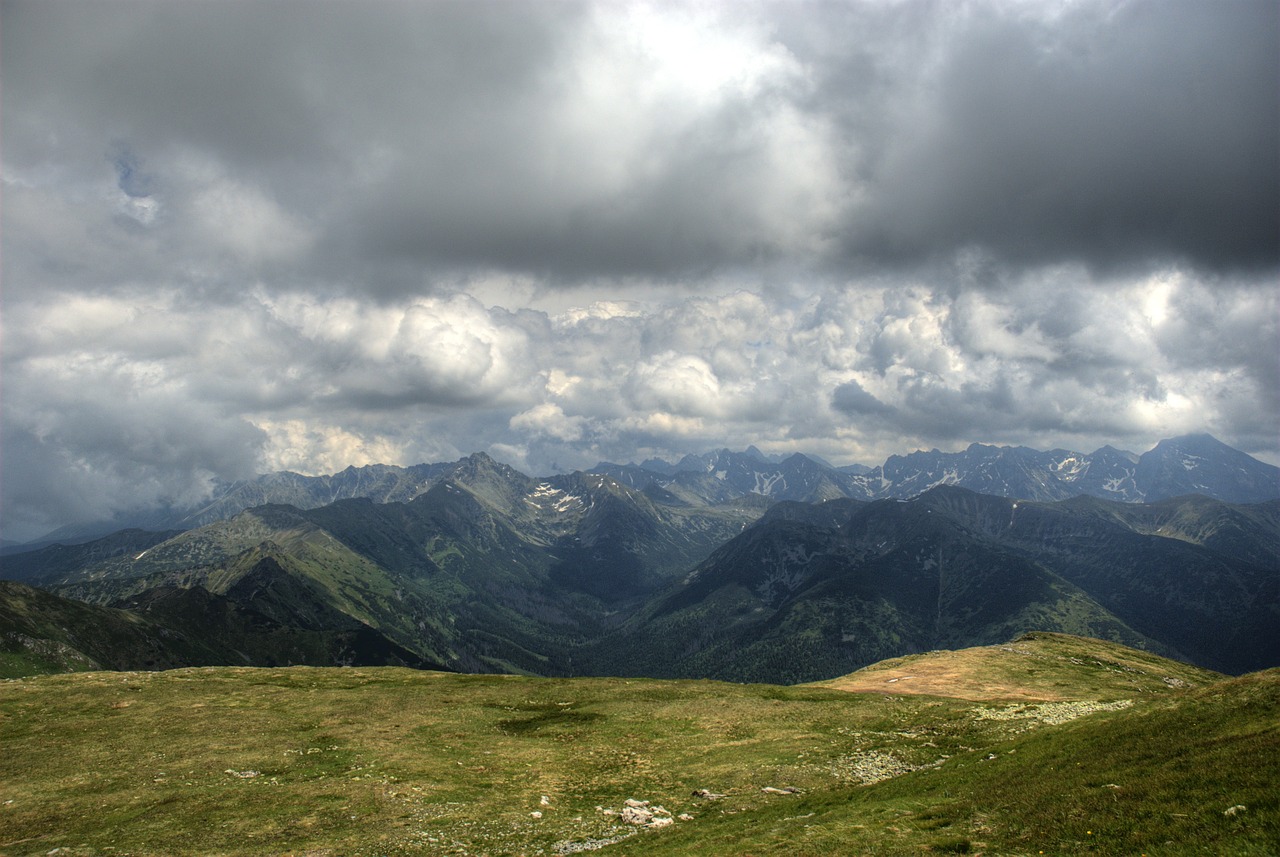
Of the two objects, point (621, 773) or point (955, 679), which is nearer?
point (621, 773)

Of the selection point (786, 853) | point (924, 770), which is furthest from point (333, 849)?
point (924, 770)

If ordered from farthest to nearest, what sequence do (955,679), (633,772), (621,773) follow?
(955,679) → (633,772) → (621,773)

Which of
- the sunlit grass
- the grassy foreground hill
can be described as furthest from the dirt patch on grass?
the sunlit grass

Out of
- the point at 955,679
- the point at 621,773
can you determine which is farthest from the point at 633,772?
the point at 955,679

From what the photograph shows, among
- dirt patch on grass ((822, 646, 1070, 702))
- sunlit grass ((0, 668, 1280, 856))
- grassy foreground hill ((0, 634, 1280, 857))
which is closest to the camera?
sunlit grass ((0, 668, 1280, 856))

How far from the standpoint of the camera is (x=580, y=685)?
9594 cm

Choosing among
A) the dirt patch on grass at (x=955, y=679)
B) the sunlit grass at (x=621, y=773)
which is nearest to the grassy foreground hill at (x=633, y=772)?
the sunlit grass at (x=621, y=773)

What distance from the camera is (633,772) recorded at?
53375mm

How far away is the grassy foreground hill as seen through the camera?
2888 centimetres

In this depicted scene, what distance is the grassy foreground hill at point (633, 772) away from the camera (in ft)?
94.7

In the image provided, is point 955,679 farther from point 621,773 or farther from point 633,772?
point 621,773

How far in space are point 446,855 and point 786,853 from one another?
21.0 m

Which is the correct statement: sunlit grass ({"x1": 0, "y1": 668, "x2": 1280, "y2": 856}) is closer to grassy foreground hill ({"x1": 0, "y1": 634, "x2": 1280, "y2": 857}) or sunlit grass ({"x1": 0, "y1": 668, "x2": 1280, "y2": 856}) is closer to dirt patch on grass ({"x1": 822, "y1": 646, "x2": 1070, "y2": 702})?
grassy foreground hill ({"x1": 0, "y1": 634, "x2": 1280, "y2": 857})

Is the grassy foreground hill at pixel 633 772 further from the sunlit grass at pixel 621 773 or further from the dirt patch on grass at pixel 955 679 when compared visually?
the dirt patch on grass at pixel 955 679
